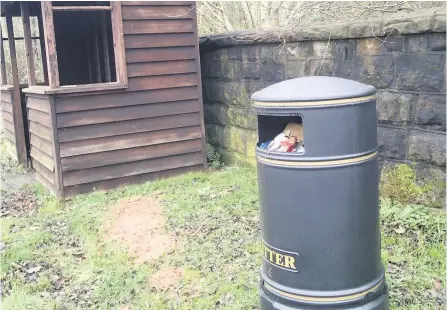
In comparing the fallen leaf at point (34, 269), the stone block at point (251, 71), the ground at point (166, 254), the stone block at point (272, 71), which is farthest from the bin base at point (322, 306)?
the stone block at point (251, 71)

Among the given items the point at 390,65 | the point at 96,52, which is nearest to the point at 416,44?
the point at 390,65

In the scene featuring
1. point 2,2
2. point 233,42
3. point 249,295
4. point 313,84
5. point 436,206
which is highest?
point 2,2

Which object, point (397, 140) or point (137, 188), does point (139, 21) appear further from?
point (397, 140)

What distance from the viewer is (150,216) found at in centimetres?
527

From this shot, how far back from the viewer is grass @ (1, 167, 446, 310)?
11.6ft

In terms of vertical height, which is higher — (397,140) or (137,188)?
(397,140)

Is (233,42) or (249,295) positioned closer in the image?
(249,295)

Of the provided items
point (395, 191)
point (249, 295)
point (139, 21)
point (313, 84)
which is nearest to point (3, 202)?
point (139, 21)

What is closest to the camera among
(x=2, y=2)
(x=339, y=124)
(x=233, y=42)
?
(x=339, y=124)

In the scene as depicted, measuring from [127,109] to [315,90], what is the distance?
14.8ft

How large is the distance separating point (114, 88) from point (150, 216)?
1.94 meters

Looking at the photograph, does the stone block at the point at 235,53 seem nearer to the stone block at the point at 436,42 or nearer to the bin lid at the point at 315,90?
the stone block at the point at 436,42

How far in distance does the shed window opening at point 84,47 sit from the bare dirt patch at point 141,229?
388cm

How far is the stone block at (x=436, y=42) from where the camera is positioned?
386cm
